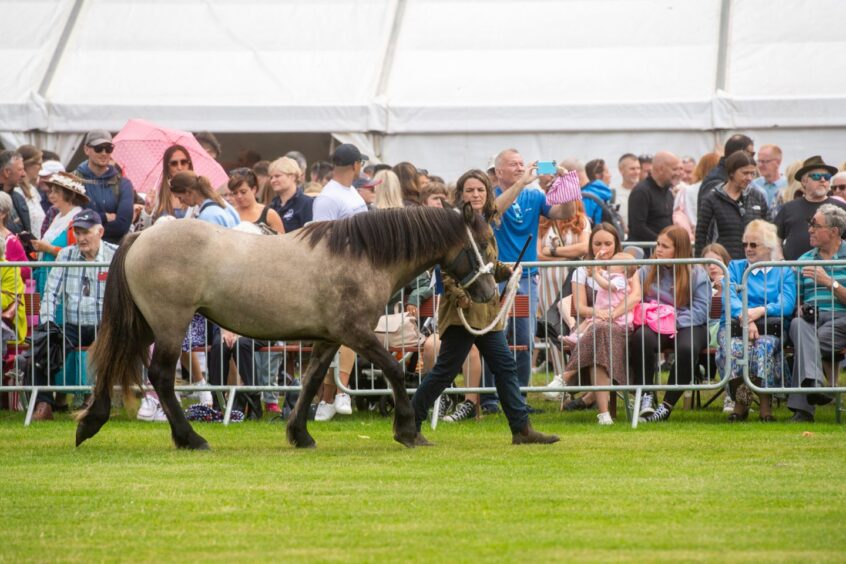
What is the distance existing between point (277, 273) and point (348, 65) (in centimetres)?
1026

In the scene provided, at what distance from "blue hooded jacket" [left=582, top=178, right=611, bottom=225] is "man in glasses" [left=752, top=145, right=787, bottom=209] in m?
1.79

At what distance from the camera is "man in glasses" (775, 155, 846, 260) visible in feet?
44.6

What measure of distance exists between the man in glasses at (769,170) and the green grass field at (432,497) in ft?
17.6

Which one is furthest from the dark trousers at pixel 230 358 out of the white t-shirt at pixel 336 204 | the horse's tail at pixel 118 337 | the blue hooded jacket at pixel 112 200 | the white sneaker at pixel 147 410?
the horse's tail at pixel 118 337

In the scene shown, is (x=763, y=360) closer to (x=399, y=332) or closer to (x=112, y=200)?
(x=399, y=332)

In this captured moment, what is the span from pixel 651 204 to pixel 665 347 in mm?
4126

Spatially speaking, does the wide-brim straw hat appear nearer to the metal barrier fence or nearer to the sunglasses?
the metal barrier fence

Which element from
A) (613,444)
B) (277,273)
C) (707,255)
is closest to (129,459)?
(277,273)

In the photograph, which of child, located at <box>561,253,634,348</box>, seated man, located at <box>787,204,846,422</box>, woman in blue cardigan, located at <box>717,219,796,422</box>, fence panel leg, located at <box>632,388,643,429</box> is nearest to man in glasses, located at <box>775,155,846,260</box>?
woman in blue cardigan, located at <box>717,219,796,422</box>

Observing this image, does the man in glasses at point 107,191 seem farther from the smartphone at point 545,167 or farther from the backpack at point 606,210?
the backpack at point 606,210

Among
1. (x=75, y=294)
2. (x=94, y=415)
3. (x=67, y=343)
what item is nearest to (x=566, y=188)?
(x=94, y=415)

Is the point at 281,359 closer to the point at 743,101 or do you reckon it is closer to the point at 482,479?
the point at 482,479

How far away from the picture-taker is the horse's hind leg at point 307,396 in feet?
34.1

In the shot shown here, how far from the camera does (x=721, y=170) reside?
49.8ft
